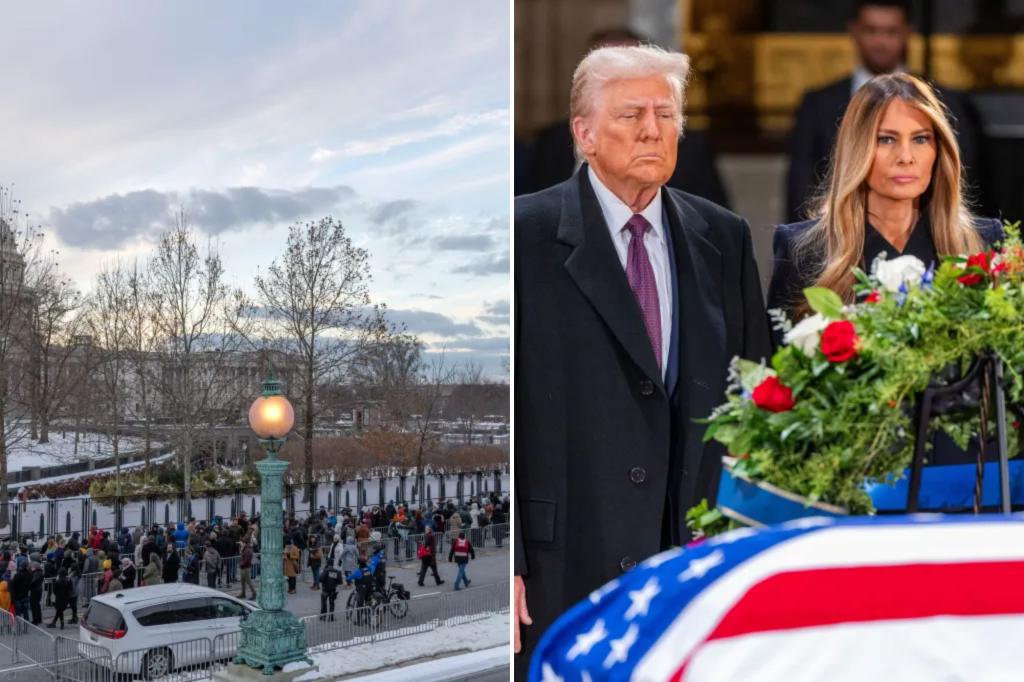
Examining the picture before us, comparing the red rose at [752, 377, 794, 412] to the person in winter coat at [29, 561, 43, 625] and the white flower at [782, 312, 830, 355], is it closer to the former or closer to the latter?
the white flower at [782, 312, 830, 355]

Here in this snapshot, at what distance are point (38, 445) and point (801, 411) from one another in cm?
421

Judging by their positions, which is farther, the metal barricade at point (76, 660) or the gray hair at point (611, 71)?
the metal barricade at point (76, 660)

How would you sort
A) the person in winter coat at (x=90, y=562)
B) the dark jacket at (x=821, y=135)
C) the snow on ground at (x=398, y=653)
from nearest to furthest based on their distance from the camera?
1. the dark jacket at (x=821, y=135)
2. the person in winter coat at (x=90, y=562)
3. the snow on ground at (x=398, y=653)

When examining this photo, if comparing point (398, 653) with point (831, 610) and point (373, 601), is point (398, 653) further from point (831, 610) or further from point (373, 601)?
point (831, 610)

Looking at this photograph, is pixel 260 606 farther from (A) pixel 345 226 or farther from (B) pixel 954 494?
(B) pixel 954 494

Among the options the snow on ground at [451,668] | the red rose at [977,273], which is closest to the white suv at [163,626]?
the snow on ground at [451,668]

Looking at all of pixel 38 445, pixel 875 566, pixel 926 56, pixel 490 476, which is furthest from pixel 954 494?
pixel 38 445

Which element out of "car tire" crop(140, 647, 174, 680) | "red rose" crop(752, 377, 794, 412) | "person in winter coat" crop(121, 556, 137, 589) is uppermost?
"red rose" crop(752, 377, 794, 412)

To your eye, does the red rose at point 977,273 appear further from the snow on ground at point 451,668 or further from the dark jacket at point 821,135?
the snow on ground at point 451,668

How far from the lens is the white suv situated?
17.0ft

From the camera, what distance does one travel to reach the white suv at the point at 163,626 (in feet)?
17.0

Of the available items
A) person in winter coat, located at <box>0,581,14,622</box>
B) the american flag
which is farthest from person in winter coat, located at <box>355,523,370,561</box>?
the american flag

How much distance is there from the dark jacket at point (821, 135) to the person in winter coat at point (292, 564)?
126 inches

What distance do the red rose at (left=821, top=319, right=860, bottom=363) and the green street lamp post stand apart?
414 centimetres
